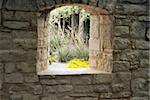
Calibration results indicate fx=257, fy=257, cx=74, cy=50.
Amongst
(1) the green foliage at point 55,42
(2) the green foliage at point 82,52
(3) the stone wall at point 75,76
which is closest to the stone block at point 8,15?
(3) the stone wall at point 75,76

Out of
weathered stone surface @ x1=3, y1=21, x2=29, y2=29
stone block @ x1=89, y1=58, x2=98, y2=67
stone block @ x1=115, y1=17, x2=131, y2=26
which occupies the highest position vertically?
stone block @ x1=115, y1=17, x2=131, y2=26

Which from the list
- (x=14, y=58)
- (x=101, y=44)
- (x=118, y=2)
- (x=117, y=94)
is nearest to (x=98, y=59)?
(x=101, y=44)

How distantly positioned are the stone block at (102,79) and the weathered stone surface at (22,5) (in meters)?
0.94

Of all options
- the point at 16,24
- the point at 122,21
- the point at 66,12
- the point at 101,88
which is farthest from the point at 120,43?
the point at 66,12

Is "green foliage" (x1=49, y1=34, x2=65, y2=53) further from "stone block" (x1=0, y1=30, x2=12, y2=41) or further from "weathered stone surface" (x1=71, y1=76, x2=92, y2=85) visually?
"stone block" (x1=0, y1=30, x2=12, y2=41)

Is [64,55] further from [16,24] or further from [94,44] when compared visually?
[16,24]

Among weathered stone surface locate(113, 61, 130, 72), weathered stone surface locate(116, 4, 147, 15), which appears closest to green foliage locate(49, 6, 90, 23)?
weathered stone surface locate(116, 4, 147, 15)

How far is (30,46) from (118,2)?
101cm

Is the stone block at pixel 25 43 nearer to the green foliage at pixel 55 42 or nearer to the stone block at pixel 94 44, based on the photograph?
the stone block at pixel 94 44

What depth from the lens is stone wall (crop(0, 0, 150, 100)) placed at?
251cm

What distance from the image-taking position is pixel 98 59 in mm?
2982

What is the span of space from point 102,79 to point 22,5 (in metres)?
1.11

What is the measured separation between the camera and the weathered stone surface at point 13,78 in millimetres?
2537

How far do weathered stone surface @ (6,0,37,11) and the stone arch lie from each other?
0.32 feet
